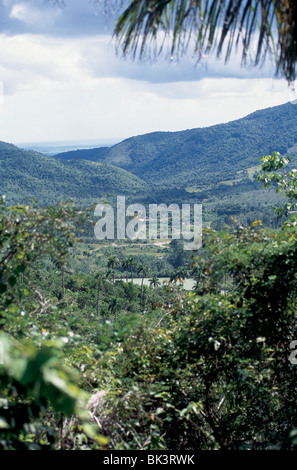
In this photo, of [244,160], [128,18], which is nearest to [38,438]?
[128,18]

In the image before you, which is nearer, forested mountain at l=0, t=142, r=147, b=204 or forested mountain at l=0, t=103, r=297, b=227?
forested mountain at l=0, t=103, r=297, b=227

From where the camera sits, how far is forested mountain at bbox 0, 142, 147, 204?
14025cm

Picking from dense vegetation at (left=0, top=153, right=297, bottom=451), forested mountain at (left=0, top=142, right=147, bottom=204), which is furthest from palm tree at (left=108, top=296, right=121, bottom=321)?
forested mountain at (left=0, top=142, right=147, bottom=204)

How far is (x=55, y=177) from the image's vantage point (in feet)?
500

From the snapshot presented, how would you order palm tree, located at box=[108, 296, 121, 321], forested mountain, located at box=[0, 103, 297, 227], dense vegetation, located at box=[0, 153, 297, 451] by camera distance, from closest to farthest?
dense vegetation, located at box=[0, 153, 297, 451] < palm tree, located at box=[108, 296, 121, 321] < forested mountain, located at box=[0, 103, 297, 227]

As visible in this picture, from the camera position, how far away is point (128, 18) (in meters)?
2.19

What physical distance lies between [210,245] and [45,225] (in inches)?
50.8

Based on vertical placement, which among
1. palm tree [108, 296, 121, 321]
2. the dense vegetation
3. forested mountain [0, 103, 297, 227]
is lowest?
palm tree [108, 296, 121, 321]

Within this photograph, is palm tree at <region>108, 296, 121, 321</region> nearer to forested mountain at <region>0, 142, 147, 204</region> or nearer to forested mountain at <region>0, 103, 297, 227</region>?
forested mountain at <region>0, 103, 297, 227</region>

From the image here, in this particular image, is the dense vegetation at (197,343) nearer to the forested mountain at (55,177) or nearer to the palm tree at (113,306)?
the palm tree at (113,306)

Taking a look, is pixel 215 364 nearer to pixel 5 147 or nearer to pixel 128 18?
pixel 128 18

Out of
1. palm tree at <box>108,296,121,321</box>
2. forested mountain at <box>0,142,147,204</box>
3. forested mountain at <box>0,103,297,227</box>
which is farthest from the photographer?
forested mountain at <box>0,142,147,204</box>

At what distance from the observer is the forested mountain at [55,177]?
5522 inches

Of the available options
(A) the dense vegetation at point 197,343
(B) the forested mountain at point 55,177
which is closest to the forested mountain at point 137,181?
(B) the forested mountain at point 55,177
